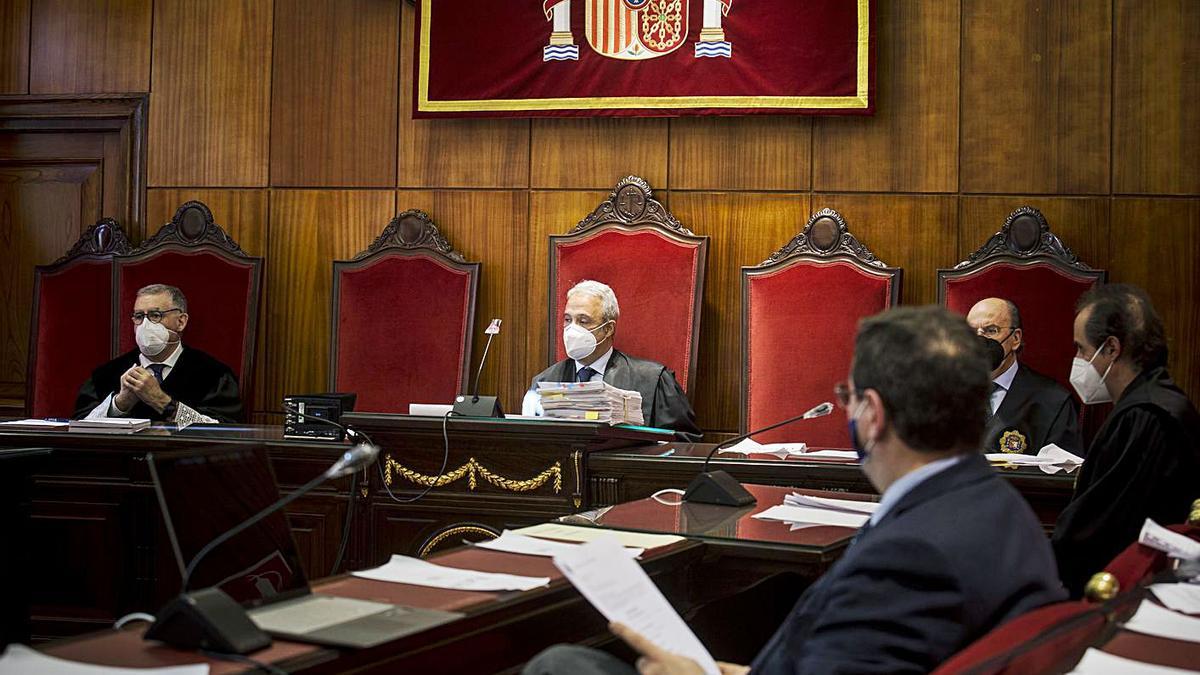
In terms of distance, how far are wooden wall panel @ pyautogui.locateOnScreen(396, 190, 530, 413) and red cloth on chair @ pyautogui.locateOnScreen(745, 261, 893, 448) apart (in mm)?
1129

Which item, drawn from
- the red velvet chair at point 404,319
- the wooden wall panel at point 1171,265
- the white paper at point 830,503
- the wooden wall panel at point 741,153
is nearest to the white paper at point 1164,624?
the white paper at point 830,503

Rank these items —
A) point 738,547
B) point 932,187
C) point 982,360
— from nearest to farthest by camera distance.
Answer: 1. point 982,360
2. point 738,547
3. point 932,187

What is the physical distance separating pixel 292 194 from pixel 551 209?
53.0 inches

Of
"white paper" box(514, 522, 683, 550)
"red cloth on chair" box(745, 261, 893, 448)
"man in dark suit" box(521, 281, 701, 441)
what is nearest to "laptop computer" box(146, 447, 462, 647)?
"white paper" box(514, 522, 683, 550)

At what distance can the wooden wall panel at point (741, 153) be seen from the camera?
19.0 feet

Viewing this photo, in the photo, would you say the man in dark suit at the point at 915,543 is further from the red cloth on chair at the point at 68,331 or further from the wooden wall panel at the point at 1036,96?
the red cloth on chair at the point at 68,331

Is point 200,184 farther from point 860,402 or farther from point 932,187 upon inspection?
point 860,402

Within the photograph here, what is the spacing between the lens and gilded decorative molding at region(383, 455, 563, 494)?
3.98 meters

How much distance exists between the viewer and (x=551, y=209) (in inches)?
237

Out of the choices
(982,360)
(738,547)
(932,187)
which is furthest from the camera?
(932,187)

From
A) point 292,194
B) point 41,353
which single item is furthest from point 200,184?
point 41,353

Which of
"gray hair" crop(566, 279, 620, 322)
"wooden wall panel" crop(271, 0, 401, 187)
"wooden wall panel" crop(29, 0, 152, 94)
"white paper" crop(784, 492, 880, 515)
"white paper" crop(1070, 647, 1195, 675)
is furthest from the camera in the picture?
"wooden wall panel" crop(29, 0, 152, 94)

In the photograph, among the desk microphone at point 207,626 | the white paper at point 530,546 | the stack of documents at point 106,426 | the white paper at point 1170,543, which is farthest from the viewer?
the stack of documents at point 106,426

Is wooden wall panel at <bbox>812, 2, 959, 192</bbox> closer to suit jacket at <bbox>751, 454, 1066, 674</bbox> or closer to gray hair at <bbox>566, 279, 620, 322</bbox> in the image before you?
gray hair at <bbox>566, 279, 620, 322</bbox>
